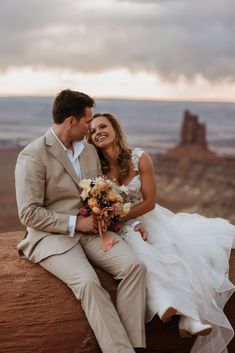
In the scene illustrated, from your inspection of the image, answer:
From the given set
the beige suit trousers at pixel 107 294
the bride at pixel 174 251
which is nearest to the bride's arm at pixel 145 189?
the bride at pixel 174 251

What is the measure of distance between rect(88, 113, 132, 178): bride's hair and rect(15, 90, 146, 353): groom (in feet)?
0.86

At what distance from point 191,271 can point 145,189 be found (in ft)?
2.38

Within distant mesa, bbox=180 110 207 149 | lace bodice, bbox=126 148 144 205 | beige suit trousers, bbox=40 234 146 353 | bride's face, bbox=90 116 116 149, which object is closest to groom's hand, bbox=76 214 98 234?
beige suit trousers, bbox=40 234 146 353

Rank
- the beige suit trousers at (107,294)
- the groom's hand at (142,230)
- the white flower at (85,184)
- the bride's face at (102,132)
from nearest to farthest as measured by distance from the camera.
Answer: the beige suit trousers at (107,294) → the white flower at (85,184) → the groom's hand at (142,230) → the bride's face at (102,132)

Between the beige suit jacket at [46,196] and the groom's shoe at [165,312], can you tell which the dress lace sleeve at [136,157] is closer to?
the beige suit jacket at [46,196]

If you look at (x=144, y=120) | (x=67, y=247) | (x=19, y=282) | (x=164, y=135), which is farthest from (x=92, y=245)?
(x=164, y=135)

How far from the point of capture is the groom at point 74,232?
12.5 ft

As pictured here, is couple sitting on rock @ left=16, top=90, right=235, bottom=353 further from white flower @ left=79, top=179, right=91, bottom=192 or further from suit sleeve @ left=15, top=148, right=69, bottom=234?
white flower @ left=79, top=179, right=91, bottom=192

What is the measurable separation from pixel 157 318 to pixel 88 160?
3.98 feet

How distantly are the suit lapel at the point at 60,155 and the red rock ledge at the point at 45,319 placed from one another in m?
0.68

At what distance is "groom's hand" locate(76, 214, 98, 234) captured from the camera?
13.5ft

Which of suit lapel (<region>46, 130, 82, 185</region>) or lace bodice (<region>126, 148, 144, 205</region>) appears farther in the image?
lace bodice (<region>126, 148, 144, 205</region>)

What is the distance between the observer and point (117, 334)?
372 centimetres

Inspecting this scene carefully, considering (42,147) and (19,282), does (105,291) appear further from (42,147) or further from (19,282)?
(42,147)
